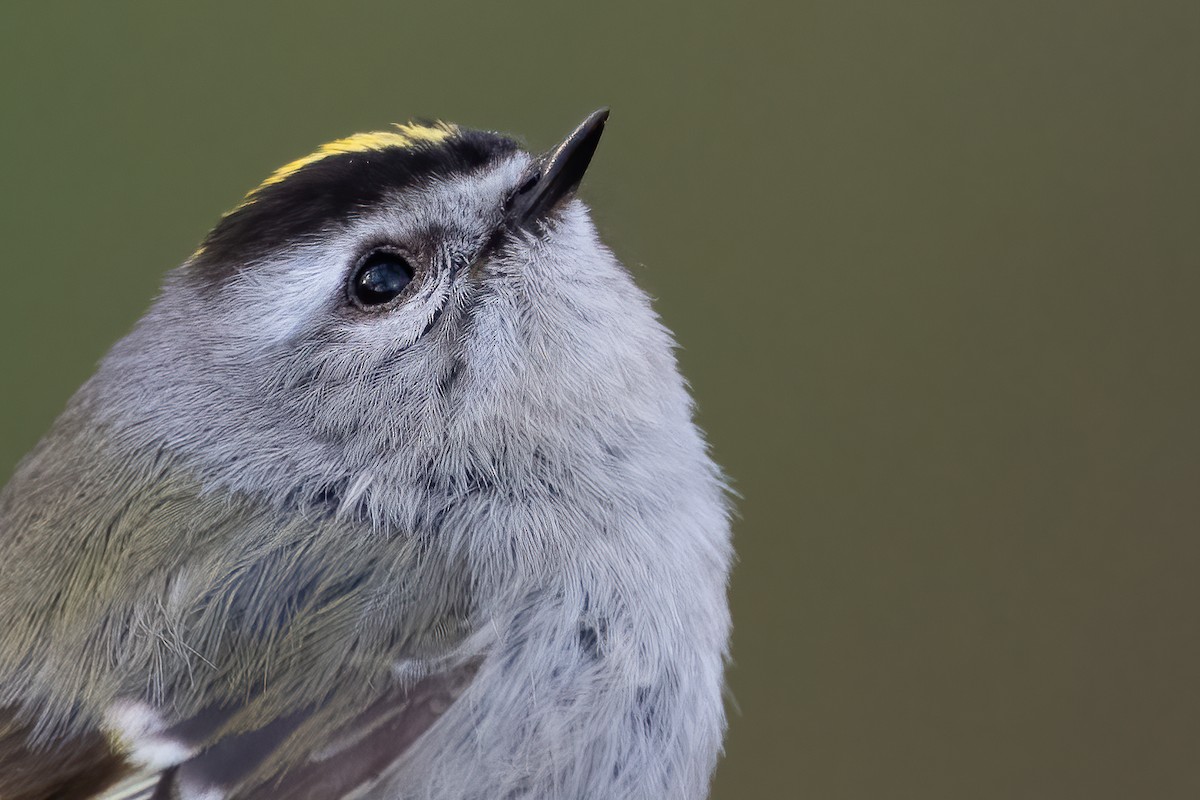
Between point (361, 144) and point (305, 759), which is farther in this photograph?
point (361, 144)

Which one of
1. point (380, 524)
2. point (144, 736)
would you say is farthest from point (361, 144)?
point (144, 736)

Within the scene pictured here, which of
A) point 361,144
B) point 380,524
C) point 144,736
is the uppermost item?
point 361,144

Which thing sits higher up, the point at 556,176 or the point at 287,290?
the point at 556,176

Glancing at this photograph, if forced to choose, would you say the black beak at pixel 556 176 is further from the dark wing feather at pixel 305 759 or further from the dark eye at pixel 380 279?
the dark wing feather at pixel 305 759

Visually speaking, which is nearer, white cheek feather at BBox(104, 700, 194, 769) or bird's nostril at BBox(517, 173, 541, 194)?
white cheek feather at BBox(104, 700, 194, 769)

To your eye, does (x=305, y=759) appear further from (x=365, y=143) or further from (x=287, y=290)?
(x=365, y=143)

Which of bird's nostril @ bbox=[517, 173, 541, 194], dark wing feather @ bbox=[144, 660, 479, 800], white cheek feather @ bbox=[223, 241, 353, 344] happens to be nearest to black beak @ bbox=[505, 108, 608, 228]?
bird's nostril @ bbox=[517, 173, 541, 194]

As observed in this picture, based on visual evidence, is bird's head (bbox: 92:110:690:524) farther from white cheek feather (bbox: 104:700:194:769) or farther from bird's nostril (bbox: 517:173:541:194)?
white cheek feather (bbox: 104:700:194:769)

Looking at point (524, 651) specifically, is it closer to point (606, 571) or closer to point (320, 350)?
point (606, 571)

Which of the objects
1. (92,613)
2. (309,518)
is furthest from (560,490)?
(92,613)
